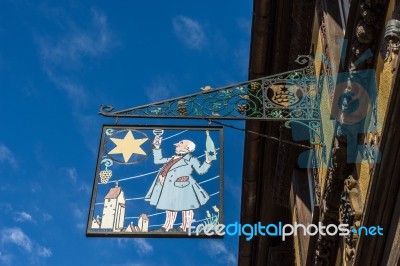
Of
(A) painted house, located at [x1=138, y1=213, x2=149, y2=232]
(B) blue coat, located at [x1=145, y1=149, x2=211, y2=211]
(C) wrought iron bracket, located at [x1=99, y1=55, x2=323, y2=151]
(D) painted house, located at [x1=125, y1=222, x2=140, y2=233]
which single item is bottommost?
(D) painted house, located at [x1=125, y1=222, x2=140, y2=233]

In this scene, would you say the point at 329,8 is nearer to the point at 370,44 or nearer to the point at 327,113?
the point at 327,113

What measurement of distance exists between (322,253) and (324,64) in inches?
104

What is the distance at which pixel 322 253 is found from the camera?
28.6 ft

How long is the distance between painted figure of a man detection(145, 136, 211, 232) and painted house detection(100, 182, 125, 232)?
1.12 ft

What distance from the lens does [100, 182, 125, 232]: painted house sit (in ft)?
25.5

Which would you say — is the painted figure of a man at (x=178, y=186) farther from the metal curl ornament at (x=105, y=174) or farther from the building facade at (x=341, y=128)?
the building facade at (x=341, y=128)

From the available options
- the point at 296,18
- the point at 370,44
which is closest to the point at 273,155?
the point at 296,18

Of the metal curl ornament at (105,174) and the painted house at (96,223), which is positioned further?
the metal curl ornament at (105,174)

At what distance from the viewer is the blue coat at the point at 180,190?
315 inches

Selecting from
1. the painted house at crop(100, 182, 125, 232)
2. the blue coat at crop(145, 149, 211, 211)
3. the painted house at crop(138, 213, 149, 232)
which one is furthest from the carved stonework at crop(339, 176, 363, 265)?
the painted house at crop(100, 182, 125, 232)

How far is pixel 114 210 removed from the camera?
26.1 ft

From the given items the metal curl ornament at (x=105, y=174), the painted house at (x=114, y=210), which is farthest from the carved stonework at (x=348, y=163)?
the metal curl ornament at (x=105, y=174)

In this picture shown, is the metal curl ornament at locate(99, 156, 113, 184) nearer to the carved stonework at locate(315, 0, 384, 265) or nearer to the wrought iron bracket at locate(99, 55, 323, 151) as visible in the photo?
the wrought iron bracket at locate(99, 55, 323, 151)

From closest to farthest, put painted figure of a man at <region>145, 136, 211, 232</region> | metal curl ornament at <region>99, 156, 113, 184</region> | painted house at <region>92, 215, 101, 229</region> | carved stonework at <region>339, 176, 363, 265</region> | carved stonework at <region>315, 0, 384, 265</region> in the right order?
carved stonework at <region>315, 0, 384, 265</region>
carved stonework at <region>339, 176, 363, 265</region>
painted house at <region>92, 215, 101, 229</region>
painted figure of a man at <region>145, 136, 211, 232</region>
metal curl ornament at <region>99, 156, 113, 184</region>
